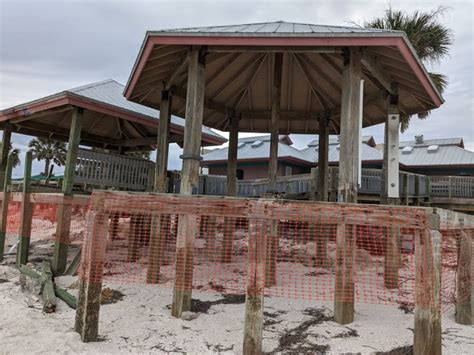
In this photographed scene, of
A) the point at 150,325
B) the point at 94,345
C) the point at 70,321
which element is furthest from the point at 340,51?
the point at 70,321

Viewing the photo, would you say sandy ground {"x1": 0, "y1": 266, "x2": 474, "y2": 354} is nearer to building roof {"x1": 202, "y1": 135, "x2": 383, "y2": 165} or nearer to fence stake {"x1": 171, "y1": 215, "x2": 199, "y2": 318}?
fence stake {"x1": 171, "y1": 215, "x2": 199, "y2": 318}

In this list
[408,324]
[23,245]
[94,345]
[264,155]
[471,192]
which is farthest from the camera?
[264,155]

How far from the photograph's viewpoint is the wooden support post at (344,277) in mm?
5562

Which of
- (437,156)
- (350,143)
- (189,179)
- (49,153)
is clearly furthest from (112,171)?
(49,153)

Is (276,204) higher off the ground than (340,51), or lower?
lower

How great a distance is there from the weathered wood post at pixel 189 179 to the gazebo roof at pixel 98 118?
399 cm

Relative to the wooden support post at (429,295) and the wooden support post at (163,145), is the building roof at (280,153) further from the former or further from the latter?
the wooden support post at (429,295)

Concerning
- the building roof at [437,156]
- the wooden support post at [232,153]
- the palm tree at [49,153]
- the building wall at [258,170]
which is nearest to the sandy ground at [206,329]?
the wooden support post at [232,153]

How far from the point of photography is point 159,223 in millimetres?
7328

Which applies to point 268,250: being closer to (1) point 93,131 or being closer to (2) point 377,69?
(2) point 377,69

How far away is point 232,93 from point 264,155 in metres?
14.6

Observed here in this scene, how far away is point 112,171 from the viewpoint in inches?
379

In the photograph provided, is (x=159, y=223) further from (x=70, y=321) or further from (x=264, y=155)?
(x=264, y=155)

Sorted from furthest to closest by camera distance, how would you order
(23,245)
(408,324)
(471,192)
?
(471,192), (23,245), (408,324)
